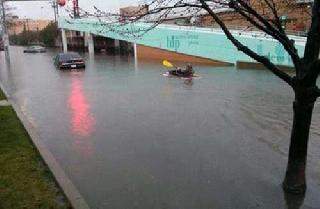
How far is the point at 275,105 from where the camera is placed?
20.9 meters

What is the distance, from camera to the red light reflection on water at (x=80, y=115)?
15.3m

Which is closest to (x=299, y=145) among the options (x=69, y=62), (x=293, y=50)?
(x=293, y=50)

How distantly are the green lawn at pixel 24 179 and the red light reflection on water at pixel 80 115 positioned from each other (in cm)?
250

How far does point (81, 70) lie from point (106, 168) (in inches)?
1298

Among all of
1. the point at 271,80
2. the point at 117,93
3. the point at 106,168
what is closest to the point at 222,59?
the point at 271,80

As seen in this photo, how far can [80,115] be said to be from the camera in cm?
1827

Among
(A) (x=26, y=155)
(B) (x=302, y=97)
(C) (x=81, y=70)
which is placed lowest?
(C) (x=81, y=70)

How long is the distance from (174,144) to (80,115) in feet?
19.5

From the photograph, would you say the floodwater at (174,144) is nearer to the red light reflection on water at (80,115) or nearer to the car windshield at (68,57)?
the red light reflection on water at (80,115)

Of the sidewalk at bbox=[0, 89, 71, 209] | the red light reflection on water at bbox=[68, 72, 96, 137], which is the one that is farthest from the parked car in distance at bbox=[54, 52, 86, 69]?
the sidewalk at bbox=[0, 89, 71, 209]

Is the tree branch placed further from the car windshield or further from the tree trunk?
the car windshield

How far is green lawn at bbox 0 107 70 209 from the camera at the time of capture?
7758 mm

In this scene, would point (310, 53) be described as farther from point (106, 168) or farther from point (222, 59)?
point (222, 59)

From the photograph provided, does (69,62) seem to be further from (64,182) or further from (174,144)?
(64,182)
